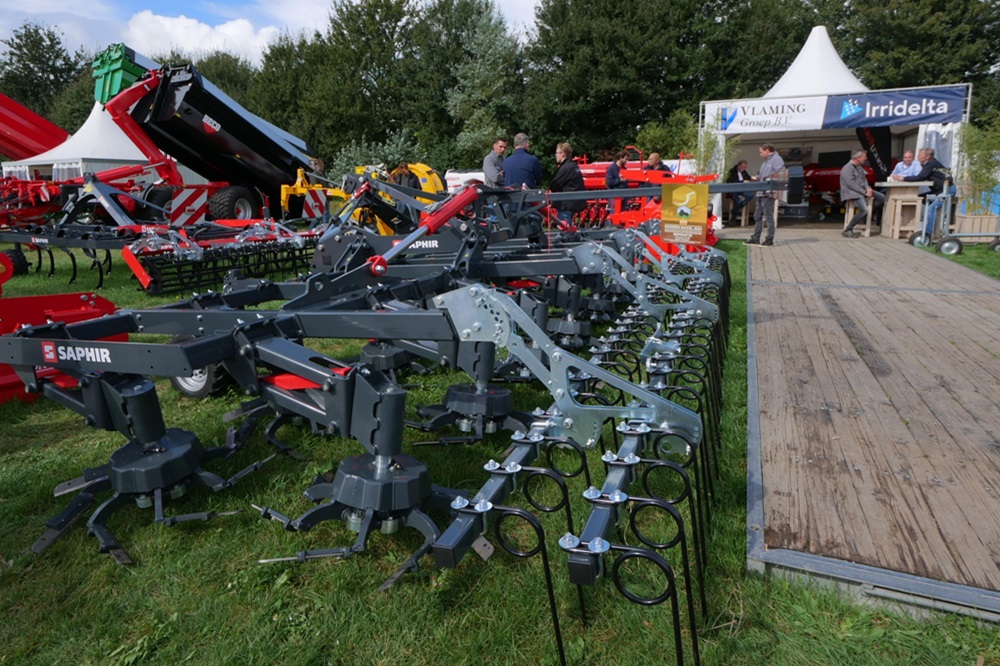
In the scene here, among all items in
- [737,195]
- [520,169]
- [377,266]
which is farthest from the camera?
[737,195]

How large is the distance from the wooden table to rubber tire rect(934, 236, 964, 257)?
1896 mm

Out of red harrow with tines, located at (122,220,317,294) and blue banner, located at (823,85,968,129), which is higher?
blue banner, located at (823,85,968,129)

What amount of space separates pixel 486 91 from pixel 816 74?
1807cm

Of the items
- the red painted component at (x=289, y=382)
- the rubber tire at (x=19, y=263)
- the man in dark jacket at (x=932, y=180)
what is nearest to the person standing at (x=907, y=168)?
the man in dark jacket at (x=932, y=180)

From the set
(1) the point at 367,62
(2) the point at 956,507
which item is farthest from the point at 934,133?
(1) the point at 367,62

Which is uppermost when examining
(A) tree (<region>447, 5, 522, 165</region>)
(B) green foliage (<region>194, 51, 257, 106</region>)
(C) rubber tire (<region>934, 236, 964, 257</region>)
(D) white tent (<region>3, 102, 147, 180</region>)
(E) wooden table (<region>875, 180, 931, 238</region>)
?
(B) green foliage (<region>194, 51, 257, 106</region>)

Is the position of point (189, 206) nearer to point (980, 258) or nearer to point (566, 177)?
point (566, 177)

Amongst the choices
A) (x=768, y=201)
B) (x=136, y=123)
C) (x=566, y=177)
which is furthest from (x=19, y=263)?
(x=768, y=201)

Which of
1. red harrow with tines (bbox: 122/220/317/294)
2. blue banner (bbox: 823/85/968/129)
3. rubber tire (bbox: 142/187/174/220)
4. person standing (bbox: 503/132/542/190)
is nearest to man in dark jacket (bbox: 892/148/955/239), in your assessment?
blue banner (bbox: 823/85/968/129)

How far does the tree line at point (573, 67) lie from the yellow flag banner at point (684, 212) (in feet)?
63.7

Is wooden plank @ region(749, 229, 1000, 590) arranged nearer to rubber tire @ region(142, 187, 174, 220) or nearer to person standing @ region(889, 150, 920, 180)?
person standing @ region(889, 150, 920, 180)

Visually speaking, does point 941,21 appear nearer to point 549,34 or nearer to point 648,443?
point 549,34

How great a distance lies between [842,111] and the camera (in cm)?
1366

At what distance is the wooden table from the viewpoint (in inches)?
499
